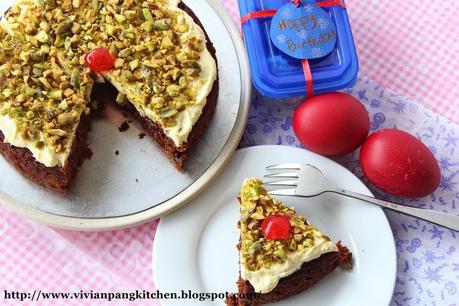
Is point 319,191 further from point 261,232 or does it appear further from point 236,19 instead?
point 236,19

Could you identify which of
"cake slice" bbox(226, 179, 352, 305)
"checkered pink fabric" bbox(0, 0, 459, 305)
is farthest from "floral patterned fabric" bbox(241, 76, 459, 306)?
"cake slice" bbox(226, 179, 352, 305)

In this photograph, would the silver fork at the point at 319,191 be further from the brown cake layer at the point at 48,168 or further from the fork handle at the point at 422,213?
the brown cake layer at the point at 48,168

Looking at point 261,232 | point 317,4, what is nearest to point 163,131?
point 261,232

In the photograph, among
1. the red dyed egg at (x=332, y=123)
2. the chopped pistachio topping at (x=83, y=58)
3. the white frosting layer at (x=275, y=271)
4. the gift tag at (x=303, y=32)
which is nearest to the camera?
the white frosting layer at (x=275, y=271)

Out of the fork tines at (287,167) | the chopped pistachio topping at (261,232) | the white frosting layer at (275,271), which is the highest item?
the fork tines at (287,167)

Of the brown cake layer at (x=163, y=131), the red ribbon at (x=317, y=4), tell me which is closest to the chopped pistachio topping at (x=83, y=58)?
the brown cake layer at (x=163, y=131)

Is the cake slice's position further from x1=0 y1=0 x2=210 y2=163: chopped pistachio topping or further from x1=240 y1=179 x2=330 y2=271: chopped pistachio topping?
x1=0 y1=0 x2=210 y2=163: chopped pistachio topping

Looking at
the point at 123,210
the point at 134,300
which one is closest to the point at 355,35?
the point at 123,210

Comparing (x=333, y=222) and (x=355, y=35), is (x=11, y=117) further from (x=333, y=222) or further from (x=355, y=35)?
(x=355, y=35)

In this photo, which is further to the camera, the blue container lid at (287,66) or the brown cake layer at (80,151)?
the blue container lid at (287,66)
